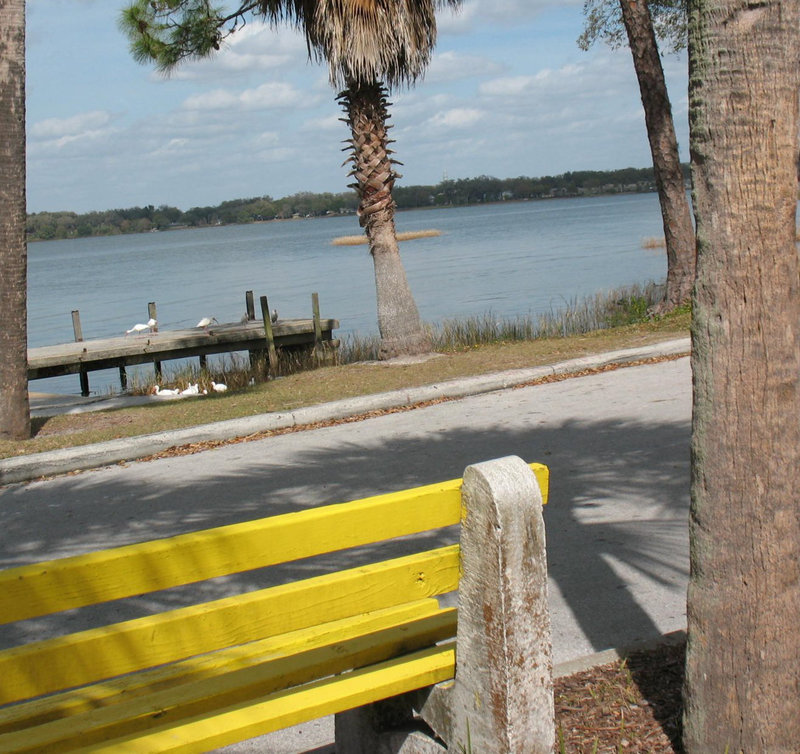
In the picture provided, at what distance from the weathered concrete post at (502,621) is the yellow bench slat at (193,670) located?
358 mm

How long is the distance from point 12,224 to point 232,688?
8.58 metres

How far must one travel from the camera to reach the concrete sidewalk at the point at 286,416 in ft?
28.9

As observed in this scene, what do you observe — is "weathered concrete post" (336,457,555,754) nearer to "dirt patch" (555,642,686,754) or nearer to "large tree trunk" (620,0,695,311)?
"dirt patch" (555,642,686,754)

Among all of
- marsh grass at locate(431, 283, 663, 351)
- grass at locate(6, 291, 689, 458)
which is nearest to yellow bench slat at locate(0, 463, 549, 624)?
grass at locate(6, 291, 689, 458)

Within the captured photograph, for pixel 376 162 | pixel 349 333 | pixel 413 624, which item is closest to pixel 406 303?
pixel 376 162

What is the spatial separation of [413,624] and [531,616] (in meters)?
0.50

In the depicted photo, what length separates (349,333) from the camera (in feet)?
90.3

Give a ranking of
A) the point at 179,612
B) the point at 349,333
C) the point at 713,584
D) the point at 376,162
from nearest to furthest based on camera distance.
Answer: the point at 179,612
the point at 713,584
the point at 376,162
the point at 349,333

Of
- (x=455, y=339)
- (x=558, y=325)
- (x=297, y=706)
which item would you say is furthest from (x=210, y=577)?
(x=558, y=325)

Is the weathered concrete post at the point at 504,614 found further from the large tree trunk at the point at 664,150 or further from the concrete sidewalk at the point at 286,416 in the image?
the large tree trunk at the point at 664,150

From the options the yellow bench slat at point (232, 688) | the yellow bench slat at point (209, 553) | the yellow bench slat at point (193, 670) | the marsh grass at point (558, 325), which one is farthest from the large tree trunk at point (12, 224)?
the yellow bench slat at point (209, 553)

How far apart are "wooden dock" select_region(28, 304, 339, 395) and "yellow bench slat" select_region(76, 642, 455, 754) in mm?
15248

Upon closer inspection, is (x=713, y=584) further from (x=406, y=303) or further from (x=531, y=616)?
(x=406, y=303)

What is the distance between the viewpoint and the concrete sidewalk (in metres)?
8.81
